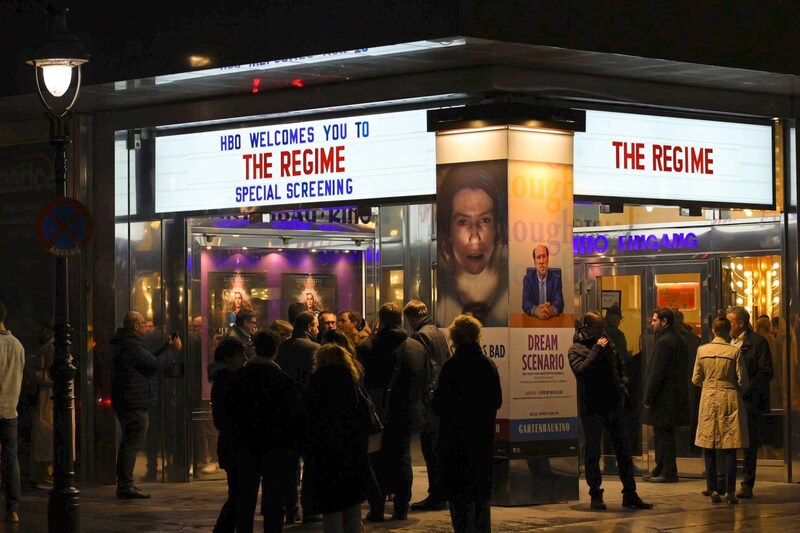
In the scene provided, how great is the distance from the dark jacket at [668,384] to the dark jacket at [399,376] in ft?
12.1

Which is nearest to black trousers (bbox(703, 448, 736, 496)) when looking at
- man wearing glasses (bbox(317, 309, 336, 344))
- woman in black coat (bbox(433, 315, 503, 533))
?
man wearing glasses (bbox(317, 309, 336, 344))

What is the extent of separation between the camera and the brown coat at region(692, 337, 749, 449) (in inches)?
563

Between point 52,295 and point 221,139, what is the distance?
3.08 m

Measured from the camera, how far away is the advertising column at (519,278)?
45.3ft

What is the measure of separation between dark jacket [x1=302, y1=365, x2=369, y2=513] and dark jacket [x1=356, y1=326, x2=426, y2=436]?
3304 millimetres

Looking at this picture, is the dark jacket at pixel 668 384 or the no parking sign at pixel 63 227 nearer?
the no parking sign at pixel 63 227

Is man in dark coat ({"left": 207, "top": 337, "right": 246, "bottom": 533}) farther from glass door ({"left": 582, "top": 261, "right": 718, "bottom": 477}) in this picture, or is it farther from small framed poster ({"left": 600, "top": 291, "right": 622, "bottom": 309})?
small framed poster ({"left": 600, "top": 291, "right": 622, "bottom": 309})

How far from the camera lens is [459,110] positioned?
13.9 metres

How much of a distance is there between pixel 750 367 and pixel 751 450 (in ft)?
2.84

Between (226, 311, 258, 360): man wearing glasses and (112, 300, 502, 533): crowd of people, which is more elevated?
(226, 311, 258, 360): man wearing glasses

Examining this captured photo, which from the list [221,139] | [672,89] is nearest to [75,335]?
[221,139]

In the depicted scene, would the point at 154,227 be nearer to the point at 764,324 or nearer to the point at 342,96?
the point at 342,96

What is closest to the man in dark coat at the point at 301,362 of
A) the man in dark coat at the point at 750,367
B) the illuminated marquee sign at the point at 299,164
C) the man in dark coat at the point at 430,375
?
the man in dark coat at the point at 430,375

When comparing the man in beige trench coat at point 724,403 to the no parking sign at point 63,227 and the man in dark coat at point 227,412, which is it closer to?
the man in dark coat at point 227,412
